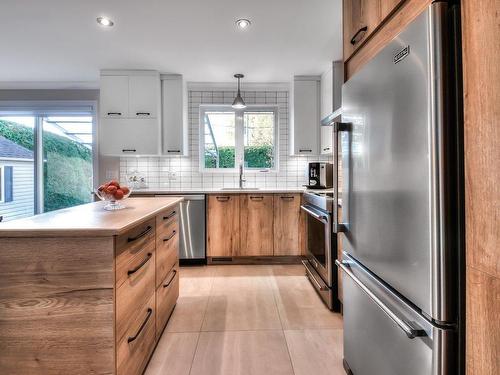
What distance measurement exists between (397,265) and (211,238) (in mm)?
2617

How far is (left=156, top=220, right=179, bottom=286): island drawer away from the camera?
176 centimetres

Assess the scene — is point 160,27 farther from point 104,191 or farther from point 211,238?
point 211,238

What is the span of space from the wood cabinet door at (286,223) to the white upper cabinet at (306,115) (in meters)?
0.72

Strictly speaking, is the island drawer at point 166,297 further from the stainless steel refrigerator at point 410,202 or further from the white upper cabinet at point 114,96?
the white upper cabinet at point 114,96

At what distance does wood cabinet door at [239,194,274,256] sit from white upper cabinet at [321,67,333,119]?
1277mm

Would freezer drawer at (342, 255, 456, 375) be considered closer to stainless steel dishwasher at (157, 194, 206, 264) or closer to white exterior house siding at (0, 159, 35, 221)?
stainless steel dishwasher at (157, 194, 206, 264)

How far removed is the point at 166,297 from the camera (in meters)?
1.96

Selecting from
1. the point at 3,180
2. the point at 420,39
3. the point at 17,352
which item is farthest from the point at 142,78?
the point at 420,39

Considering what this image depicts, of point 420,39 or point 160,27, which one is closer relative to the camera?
point 420,39

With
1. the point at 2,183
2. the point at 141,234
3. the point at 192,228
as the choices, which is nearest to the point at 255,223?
the point at 192,228

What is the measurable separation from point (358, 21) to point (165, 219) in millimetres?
1633

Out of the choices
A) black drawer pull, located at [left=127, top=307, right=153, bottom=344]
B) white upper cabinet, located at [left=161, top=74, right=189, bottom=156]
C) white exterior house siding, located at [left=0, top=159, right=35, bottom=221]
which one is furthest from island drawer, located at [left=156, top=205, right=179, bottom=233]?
white exterior house siding, located at [left=0, top=159, right=35, bottom=221]

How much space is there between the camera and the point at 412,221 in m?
0.87

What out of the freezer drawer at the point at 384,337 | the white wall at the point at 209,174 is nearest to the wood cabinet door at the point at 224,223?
the white wall at the point at 209,174
